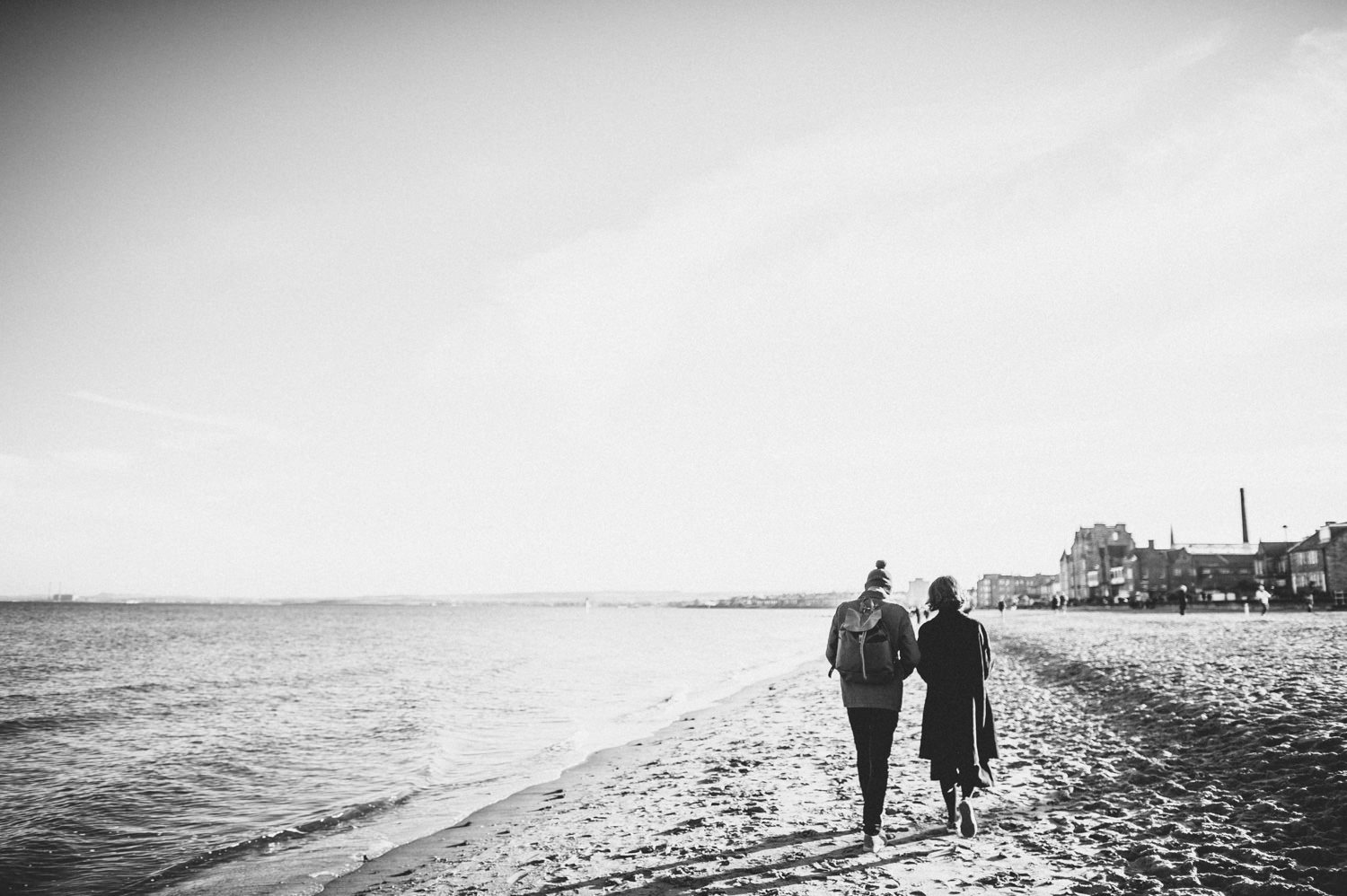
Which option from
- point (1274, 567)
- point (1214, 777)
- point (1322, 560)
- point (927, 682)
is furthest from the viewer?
point (1274, 567)

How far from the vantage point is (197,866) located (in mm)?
9195

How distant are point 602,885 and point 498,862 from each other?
173 cm

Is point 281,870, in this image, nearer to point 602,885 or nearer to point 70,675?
point 602,885

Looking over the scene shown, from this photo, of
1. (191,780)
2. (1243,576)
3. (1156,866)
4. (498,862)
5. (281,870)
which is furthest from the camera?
(1243,576)

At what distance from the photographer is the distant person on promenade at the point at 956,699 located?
6922 mm

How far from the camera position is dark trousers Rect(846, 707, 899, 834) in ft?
21.8

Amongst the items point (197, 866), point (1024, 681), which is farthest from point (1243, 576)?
point (197, 866)

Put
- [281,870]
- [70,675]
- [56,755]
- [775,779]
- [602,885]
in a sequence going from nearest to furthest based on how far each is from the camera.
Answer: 1. [602,885]
2. [281,870]
3. [775,779]
4. [56,755]
5. [70,675]

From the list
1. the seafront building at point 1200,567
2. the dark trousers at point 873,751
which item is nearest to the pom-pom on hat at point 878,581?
the dark trousers at point 873,751

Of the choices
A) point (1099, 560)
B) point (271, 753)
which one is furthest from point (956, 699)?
point (1099, 560)

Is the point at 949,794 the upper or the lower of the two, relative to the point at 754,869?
upper

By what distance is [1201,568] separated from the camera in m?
92.2

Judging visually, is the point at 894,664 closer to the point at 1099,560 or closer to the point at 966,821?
the point at 966,821

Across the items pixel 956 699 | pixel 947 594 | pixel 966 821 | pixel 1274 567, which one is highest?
pixel 947 594
